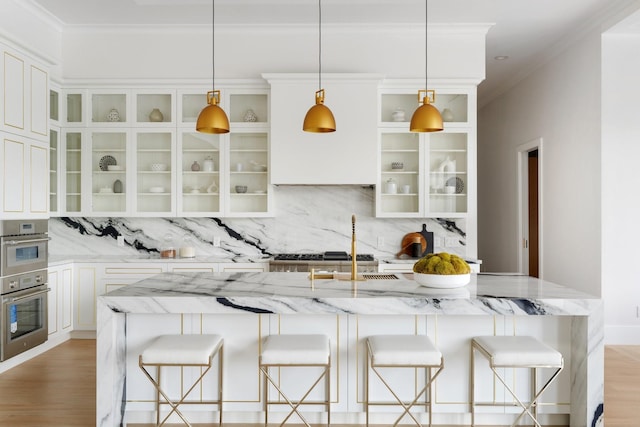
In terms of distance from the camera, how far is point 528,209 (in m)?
6.51

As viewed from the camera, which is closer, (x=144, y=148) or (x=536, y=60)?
(x=144, y=148)

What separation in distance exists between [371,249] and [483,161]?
3.91m

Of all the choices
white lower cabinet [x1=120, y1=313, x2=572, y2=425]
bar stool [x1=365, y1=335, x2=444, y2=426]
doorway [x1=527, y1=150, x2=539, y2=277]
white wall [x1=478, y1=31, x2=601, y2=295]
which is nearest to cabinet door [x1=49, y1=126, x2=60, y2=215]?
white lower cabinet [x1=120, y1=313, x2=572, y2=425]

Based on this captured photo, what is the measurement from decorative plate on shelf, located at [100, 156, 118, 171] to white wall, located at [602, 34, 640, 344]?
4.96 metres

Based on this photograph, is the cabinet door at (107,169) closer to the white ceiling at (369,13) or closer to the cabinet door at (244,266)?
the white ceiling at (369,13)

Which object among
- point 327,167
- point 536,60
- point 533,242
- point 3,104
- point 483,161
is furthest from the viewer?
point 483,161

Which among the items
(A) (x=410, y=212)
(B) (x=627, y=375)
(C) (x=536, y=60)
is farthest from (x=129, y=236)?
(C) (x=536, y=60)

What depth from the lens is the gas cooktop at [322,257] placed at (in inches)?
189

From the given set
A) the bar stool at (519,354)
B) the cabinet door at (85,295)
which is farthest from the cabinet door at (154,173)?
the bar stool at (519,354)

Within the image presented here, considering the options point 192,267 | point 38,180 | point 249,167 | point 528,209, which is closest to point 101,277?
point 192,267

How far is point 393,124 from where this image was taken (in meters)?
4.96

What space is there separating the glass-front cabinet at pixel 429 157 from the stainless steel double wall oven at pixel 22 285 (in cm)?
320

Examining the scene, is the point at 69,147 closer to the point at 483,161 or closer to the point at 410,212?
the point at 410,212

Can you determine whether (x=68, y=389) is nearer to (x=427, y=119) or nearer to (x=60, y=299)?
(x=60, y=299)
